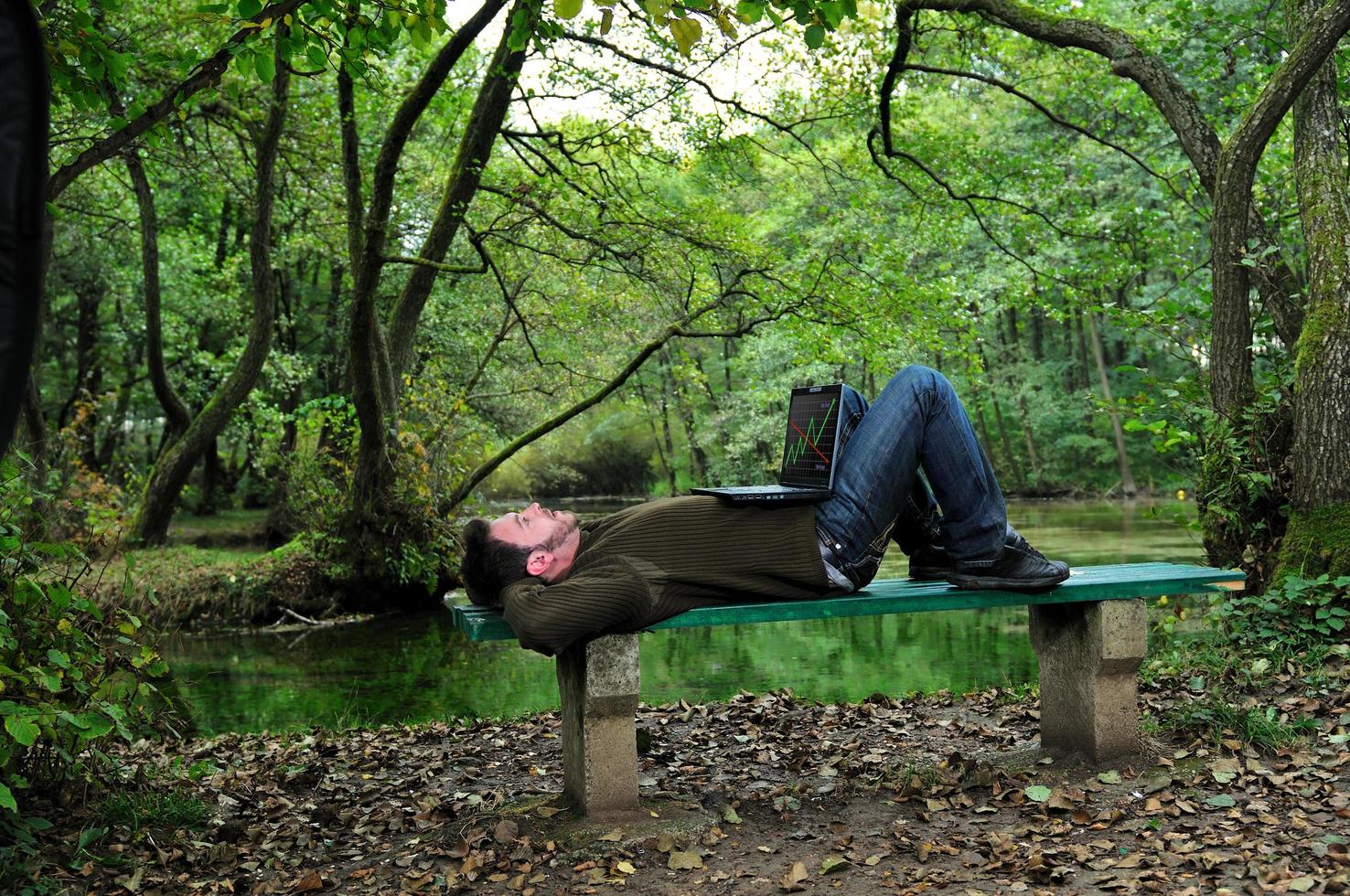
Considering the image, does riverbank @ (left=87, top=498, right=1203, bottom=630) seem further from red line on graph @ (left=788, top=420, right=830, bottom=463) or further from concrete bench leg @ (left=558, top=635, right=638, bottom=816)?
concrete bench leg @ (left=558, top=635, right=638, bottom=816)

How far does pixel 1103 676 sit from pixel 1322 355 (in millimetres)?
2546

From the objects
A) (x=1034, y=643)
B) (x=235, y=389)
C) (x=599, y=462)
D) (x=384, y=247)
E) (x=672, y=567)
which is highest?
(x=384, y=247)

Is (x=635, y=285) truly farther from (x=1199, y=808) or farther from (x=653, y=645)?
(x=1199, y=808)

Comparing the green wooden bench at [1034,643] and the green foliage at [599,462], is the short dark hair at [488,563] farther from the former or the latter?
the green foliage at [599,462]

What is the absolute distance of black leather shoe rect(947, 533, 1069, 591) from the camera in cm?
394

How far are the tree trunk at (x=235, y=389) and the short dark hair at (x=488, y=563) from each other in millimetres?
8751

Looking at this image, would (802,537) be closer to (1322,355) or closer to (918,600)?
(918,600)

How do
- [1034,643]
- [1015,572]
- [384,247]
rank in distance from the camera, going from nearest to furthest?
[1015,572] < [1034,643] < [384,247]

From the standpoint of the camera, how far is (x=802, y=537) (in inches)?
155

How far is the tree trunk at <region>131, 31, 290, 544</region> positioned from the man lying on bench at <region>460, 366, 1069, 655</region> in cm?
891

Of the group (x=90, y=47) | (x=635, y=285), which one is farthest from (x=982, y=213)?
(x=90, y=47)

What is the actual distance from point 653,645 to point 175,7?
8919 mm

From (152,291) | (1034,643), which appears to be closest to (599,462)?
(152,291)

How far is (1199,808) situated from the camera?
3547 mm
